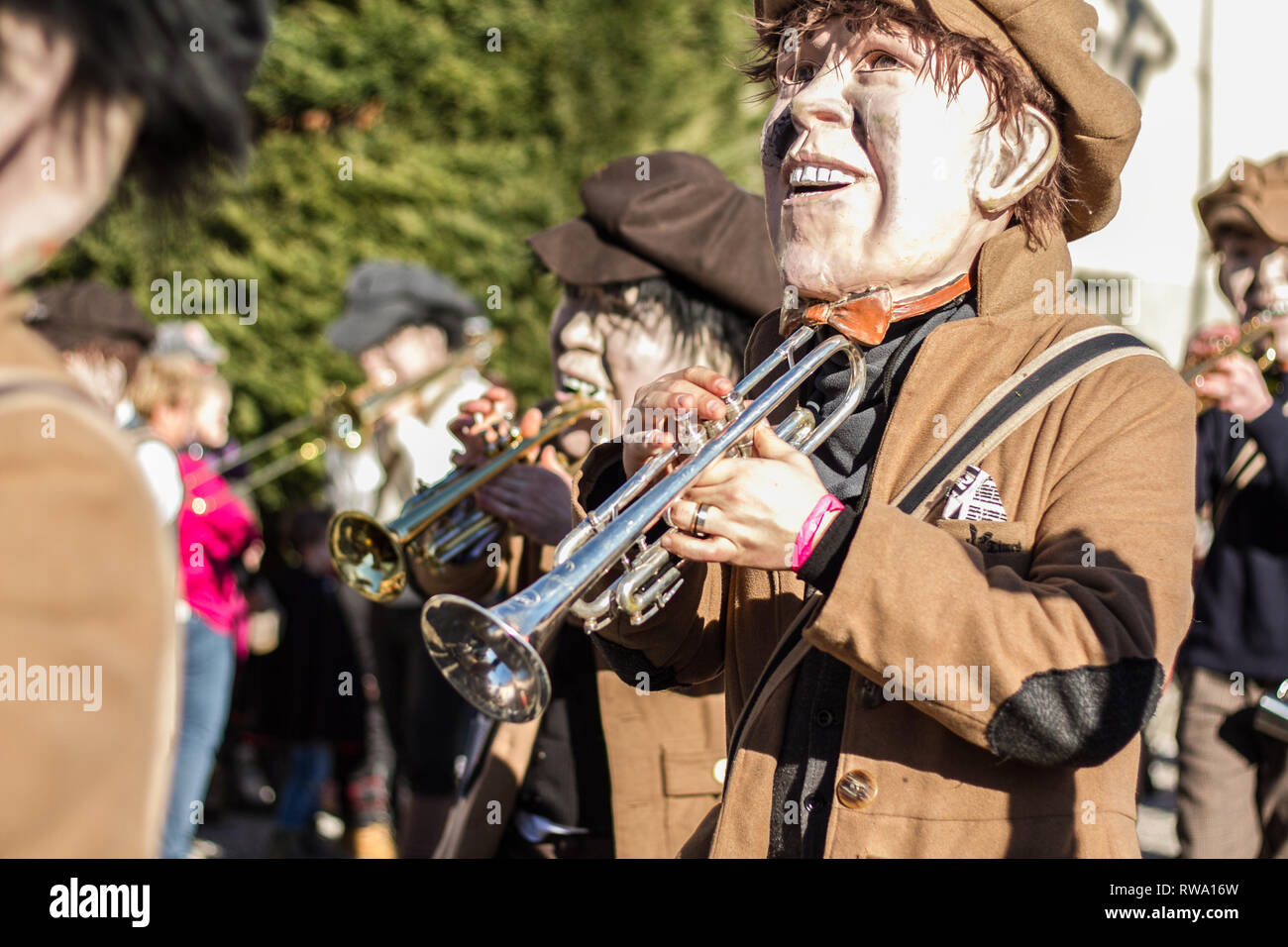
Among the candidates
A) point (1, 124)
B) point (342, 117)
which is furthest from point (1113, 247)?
point (1, 124)

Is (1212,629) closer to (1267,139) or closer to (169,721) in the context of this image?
(169,721)

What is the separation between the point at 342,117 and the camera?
438 inches

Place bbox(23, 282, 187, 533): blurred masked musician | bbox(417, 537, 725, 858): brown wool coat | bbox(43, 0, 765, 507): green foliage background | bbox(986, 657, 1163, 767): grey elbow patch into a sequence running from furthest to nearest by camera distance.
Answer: bbox(43, 0, 765, 507): green foliage background, bbox(23, 282, 187, 533): blurred masked musician, bbox(417, 537, 725, 858): brown wool coat, bbox(986, 657, 1163, 767): grey elbow patch

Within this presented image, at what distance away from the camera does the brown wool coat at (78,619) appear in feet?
3.51

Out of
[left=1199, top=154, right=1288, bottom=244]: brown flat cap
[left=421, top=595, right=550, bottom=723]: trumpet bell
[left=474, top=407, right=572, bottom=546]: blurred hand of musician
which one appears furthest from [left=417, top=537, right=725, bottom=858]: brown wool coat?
[left=1199, top=154, right=1288, bottom=244]: brown flat cap

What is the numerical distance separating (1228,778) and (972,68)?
10.9 feet

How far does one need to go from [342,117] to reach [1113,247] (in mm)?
6864

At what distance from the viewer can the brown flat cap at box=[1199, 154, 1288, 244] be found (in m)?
5.24

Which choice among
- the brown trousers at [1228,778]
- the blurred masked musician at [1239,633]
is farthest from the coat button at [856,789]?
the brown trousers at [1228,778]

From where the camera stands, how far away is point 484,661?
2.27 metres

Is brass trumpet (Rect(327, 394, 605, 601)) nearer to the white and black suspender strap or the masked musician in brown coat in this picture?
the masked musician in brown coat

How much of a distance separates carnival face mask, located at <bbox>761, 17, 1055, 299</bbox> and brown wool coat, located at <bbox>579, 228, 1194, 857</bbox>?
0.53ft

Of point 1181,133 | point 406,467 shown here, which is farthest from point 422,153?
point 1181,133

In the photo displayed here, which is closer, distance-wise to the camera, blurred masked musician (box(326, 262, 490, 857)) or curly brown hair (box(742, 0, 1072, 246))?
curly brown hair (box(742, 0, 1072, 246))
